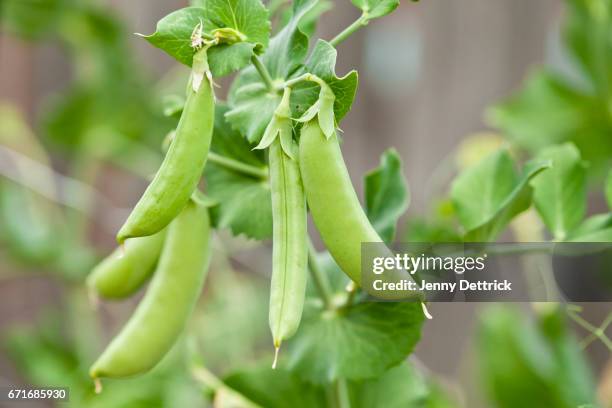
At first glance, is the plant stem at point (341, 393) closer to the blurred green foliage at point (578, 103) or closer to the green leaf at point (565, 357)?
the green leaf at point (565, 357)

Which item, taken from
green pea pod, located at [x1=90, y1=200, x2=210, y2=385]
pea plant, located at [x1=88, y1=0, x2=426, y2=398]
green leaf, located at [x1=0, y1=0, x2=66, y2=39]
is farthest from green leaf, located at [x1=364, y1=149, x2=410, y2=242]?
green leaf, located at [x1=0, y1=0, x2=66, y2=39]

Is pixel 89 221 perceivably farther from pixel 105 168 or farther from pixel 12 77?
pixel 12 77

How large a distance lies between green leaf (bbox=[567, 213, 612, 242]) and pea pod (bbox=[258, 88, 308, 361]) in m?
0.19

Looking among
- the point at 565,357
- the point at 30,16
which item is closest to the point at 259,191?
the point at 565,357

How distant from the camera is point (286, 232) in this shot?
309 mm

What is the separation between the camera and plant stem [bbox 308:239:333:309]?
0.41 metres

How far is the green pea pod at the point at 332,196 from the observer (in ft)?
1.01

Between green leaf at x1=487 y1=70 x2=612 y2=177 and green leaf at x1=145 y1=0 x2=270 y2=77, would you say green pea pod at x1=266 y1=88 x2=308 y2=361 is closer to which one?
green leaf at x1=145 y1=0 x2=270 y2=77

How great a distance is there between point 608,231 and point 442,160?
28.0 inches

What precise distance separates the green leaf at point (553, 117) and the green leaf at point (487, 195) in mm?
284

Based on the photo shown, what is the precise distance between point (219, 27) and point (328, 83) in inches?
2.5

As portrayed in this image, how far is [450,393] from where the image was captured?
0.83 metres

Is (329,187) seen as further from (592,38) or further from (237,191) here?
(592,38)

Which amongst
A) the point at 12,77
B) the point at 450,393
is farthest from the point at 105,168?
the point at 450,393
